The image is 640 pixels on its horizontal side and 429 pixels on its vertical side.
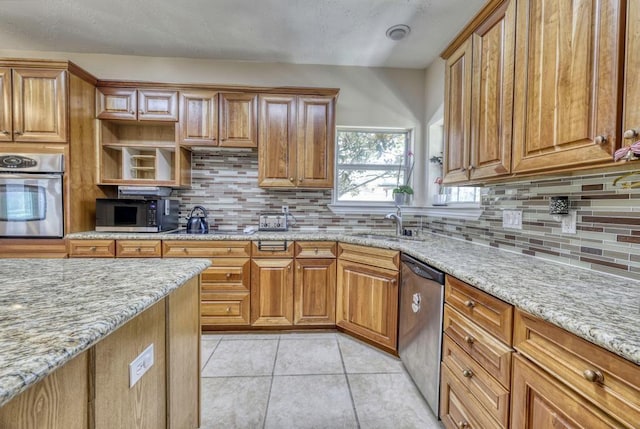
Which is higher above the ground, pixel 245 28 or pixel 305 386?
pixel 245 28

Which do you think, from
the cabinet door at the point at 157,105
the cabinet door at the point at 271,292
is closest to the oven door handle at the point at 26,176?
the cabinet door at the point at 157,105

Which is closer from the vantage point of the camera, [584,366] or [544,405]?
[584,366]

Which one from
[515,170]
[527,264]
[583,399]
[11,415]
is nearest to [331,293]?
[527,264]

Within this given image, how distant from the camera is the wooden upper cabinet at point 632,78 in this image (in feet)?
2.88

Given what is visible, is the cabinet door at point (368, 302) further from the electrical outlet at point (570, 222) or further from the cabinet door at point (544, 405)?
the cabinet door at point (544, 405)

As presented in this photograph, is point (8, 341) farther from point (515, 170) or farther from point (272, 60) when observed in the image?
point (272, 60)

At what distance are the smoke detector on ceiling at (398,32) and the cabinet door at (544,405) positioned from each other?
2502 millimetres

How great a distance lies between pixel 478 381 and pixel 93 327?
4.41 ft

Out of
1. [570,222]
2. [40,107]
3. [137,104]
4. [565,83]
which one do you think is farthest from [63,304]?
[40,107]

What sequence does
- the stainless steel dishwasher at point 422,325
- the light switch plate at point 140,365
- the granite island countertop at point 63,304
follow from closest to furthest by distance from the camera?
1. the granite island countertop at point 63,304
2. the light switch plate at point 140,365
3. the stainless steel dishwasher at point 422,325

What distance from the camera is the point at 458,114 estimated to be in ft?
6.06

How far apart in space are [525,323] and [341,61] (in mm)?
2851

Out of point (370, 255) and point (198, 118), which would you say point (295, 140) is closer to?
point (198, 118)

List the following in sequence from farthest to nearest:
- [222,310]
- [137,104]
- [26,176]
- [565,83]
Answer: [137,104]
[222,310]
[26,176]
[565,83]
